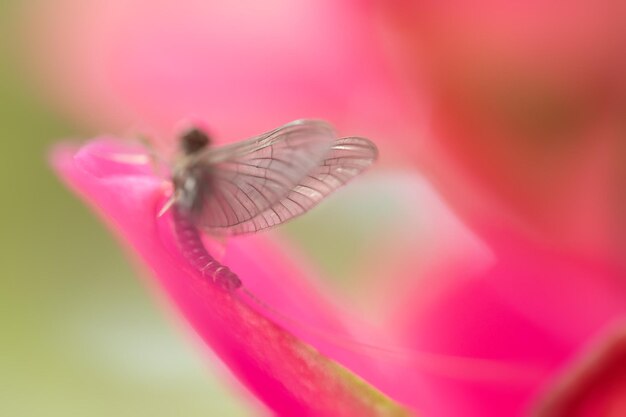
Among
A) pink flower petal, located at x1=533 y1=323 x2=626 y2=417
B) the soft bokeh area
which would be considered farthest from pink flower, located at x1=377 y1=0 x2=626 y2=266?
pink flower petal, located at x1=533 y1=323 x2=626 y2=417

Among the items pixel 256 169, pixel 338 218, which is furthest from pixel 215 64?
pixel 256 169

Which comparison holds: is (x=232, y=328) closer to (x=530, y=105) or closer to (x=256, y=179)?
(x=256, y=179)

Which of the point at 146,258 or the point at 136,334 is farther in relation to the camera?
the point at 136,334

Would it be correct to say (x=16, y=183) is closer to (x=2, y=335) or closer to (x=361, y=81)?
(x=2, y=335)

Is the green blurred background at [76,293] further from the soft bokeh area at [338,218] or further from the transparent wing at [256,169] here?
the transparent wing at [256,169]

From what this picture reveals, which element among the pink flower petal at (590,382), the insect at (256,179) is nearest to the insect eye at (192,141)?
the insect at (256,179)

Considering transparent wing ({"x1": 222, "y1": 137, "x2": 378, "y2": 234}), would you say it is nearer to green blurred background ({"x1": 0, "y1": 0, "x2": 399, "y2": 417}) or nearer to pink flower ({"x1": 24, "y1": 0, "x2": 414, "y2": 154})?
pink flower ({"x1": 24, "y1": 0, "x2": 414, "y2": 154})

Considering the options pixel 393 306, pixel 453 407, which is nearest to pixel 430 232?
pixel 393 306
